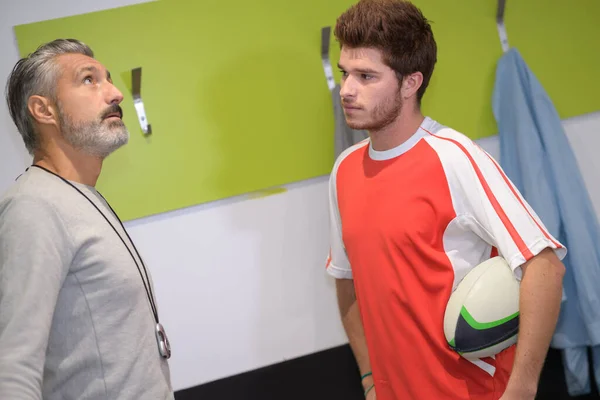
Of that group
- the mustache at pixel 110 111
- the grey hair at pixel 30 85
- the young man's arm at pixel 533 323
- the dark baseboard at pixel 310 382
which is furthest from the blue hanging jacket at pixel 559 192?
the grey hair at pixel 30 85

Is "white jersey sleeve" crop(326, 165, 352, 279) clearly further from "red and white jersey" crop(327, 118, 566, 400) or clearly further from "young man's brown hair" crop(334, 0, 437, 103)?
"young man's brown hair" crop(334, 0, 437, 103)

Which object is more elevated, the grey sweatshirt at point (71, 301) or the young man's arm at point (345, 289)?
the grey sweatshirt at point (71, 301)

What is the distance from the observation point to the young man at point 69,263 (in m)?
1.09

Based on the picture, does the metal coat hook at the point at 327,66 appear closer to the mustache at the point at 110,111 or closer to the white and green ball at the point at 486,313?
the mustache at the point at 110,111

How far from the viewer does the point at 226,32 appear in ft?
6.70

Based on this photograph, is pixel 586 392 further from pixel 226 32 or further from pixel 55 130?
pixel 55 130

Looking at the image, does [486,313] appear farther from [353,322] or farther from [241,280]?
[241,280]

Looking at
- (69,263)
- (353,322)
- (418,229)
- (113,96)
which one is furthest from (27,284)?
(353,322)

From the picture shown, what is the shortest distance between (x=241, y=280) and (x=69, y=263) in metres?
0.94

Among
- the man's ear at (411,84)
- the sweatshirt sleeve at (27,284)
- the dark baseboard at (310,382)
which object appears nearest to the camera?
the sweatshirt sleeve at (27,284)

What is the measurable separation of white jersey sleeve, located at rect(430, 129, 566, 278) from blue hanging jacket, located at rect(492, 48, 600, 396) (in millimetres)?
746

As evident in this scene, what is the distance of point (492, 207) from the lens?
4.32 ft

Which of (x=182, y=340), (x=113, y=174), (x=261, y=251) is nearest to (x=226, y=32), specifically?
(x=113, y=174)

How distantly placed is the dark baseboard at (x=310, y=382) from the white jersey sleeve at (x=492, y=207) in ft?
3.03
